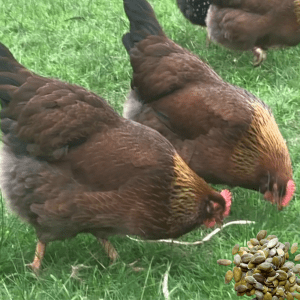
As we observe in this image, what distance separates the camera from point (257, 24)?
5.43 m

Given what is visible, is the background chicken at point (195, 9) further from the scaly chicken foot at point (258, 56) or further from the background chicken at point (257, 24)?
the scaly chicken foot at point (258, 56)

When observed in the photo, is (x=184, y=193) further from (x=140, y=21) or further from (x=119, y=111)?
(x=119, y=111)

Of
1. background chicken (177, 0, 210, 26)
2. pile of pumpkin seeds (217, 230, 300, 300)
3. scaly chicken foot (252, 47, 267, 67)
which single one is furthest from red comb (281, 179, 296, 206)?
background chicken (177, 0, 210, 26)

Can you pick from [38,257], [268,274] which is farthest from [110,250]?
[268,274]

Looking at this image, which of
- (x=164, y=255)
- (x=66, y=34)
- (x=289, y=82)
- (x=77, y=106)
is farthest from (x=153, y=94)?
(x=66, y=34)

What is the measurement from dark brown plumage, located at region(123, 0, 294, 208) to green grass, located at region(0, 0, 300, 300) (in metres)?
0.24

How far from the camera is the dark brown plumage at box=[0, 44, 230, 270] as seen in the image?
287 cm

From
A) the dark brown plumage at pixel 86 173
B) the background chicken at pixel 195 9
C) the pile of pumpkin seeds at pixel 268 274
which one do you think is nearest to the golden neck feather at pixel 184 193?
the dark brown plumage at pixel 86 173

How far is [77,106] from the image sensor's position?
302cm

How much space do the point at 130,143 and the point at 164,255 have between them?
2.16 ft

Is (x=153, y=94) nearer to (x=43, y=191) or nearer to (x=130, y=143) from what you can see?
(x=130, y=143)

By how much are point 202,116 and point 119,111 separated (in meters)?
1.18

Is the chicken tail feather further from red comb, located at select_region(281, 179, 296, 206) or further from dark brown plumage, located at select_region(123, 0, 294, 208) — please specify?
red comb, located at select_region(281, 179, 296, 206)

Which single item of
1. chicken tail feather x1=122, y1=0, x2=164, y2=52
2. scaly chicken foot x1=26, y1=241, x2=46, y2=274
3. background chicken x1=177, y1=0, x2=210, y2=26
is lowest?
scaly chicken foot x1=26, y1=241, x2=46, y2=274
